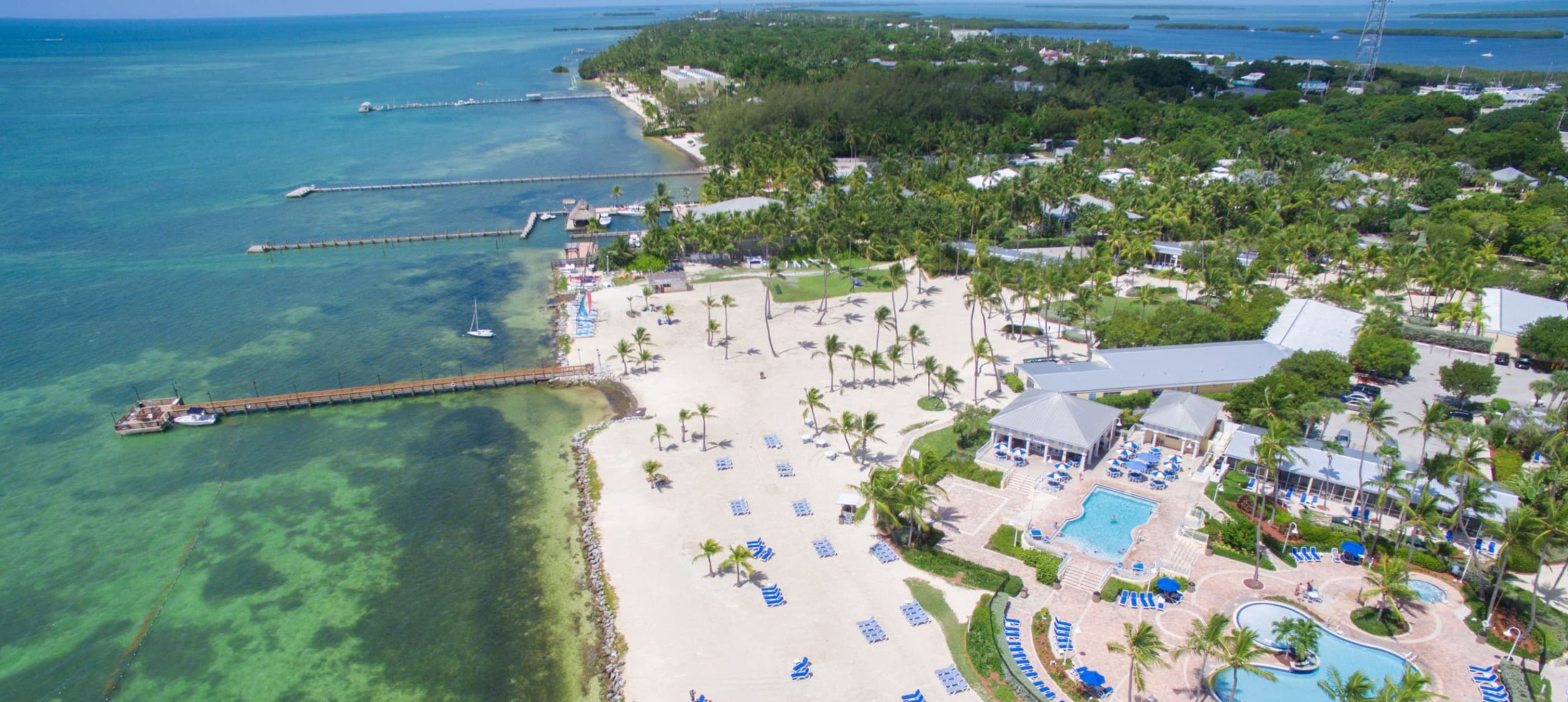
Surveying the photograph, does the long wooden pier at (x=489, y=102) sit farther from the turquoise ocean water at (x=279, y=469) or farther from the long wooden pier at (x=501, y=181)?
the turquoise ocean water at (x=279, y=469)

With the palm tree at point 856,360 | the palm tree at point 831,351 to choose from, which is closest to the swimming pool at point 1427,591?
the palm tree at point 856,360

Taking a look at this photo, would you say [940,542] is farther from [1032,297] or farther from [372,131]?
[372,131]

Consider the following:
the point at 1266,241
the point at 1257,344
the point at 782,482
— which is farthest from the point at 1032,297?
the point at 782,482

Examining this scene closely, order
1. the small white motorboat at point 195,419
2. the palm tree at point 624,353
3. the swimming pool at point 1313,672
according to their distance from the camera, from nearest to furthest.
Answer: the swimming pool at point 1313,672 < the small white motorboat at point 195,419 < the palm tree at point 624,353

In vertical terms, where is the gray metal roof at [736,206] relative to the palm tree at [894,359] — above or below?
above

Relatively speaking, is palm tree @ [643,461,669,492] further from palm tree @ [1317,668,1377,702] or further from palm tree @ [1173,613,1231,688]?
palm tree @ [1317,668,1377,702]

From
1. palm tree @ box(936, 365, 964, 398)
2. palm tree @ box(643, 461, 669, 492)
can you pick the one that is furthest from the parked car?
palm tree @ box(643, 461, 669, 492)
